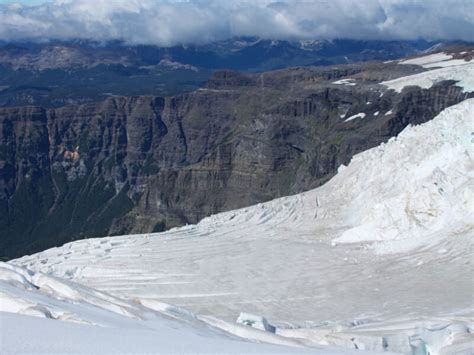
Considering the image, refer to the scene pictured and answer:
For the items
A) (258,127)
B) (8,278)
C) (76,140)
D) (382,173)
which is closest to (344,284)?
(382,173)

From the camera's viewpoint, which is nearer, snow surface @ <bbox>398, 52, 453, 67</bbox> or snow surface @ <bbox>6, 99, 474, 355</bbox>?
snow surface @ <bbox>6, 99, 474, 355</bbox>

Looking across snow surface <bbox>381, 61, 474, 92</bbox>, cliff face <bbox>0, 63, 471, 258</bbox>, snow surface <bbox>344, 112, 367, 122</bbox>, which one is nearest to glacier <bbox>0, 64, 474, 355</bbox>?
cliff face <bbox>0, 63, 471, 258</bbox>

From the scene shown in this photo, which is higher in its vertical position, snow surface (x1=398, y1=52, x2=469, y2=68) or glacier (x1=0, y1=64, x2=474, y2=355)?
snow surface (x1=398, y1=52, x2=469, y2=68)

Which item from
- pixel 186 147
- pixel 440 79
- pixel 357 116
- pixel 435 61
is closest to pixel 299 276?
pixel 440 79

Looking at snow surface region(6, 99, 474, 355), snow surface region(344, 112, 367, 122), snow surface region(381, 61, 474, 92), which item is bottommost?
snow surface region(344, 112, 367, 122)

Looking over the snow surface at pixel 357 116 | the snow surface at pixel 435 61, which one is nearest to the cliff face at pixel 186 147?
the snow surface at pixel 357 116

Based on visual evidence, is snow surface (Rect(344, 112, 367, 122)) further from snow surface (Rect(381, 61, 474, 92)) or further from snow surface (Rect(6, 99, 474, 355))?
snow surface (Rect(6, 99, 474, 355))

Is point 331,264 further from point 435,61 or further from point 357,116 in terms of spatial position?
point 435,61
